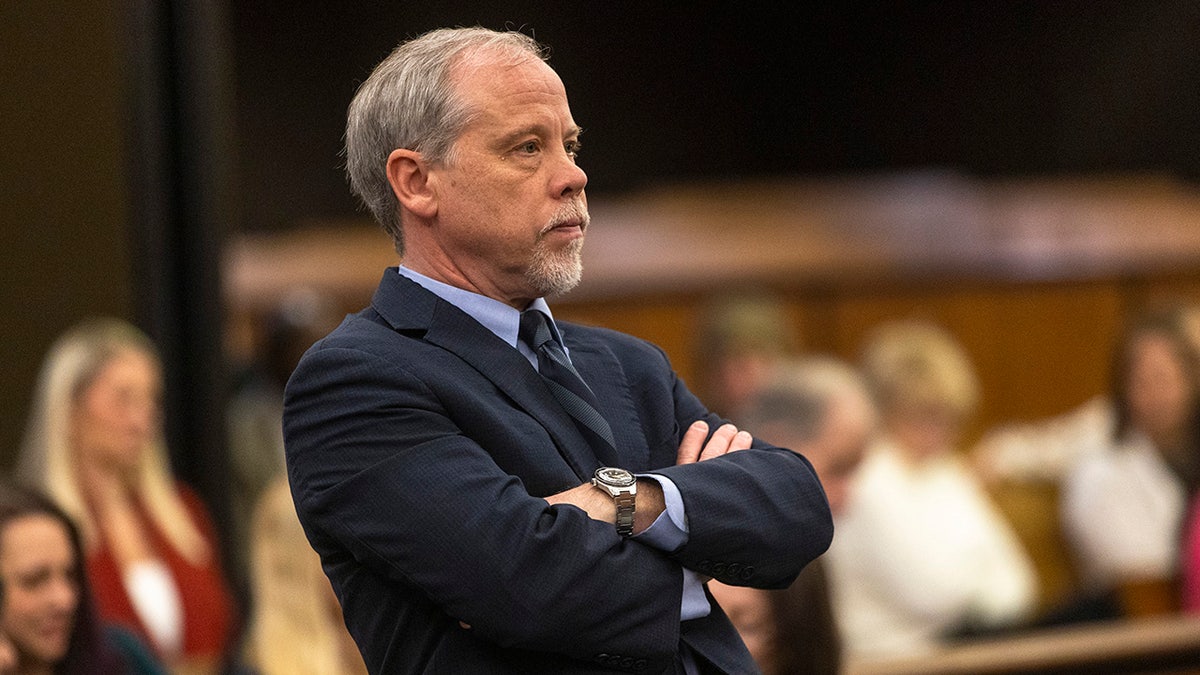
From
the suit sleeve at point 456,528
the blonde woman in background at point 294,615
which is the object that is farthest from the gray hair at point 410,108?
the blonde woman in background at point 294,615

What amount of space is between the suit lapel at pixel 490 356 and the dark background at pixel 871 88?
6.46 m

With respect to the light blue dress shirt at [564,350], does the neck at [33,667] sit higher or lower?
lower

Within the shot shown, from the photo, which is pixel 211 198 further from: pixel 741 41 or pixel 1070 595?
pixel 741 41

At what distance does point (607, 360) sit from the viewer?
1662 mm

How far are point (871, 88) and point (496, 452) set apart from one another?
7.62m

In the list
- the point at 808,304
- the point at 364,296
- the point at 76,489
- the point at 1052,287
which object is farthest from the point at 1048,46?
the point at 76,489

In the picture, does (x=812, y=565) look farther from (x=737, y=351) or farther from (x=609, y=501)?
(x=737, y=351)

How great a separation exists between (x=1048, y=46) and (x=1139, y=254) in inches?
49.8

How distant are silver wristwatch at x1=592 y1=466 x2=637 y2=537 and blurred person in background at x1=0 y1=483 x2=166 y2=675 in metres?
1.60

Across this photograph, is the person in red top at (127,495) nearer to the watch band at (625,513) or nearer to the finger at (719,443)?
the finger at (719,443)

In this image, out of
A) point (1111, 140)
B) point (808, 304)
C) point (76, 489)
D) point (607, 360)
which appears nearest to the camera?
point (607, 360)

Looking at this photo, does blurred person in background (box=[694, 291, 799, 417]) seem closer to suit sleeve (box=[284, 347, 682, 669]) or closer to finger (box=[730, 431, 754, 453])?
finger (box=[730, 431, 754, 453])

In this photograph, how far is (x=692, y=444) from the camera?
65.4 inches

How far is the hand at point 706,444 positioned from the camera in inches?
64.9
